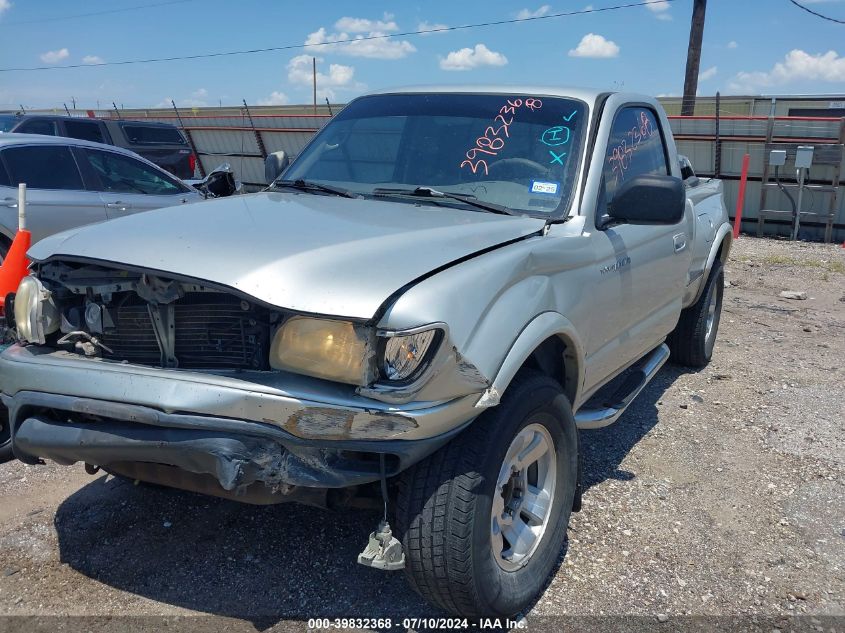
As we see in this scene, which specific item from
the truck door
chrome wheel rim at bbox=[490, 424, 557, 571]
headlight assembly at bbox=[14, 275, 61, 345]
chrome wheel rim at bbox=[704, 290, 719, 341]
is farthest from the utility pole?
headlight assembly at bbox=[14, 275, 61, 345]

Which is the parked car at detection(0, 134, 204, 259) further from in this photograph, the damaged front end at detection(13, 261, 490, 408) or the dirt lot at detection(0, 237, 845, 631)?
the damaged front end at detection(13, 261, 490, 408)

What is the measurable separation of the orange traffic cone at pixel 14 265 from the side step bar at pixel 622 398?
2774 millimetres

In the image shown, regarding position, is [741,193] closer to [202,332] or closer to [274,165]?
[274,165]

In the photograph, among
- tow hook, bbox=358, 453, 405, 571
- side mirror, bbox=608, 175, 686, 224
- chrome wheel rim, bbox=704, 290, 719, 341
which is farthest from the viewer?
chrome wheel rim, bbox=704, 290, 719, 341

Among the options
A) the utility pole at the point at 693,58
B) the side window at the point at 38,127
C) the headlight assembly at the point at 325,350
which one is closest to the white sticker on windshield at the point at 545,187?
the headlight assembly at the point at 325,350

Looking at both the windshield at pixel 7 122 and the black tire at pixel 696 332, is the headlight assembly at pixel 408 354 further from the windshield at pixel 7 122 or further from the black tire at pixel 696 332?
the windshield at pixel 7 122

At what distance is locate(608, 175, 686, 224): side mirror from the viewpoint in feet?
10.7

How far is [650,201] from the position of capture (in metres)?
3.30

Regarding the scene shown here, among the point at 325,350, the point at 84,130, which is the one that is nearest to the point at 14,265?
the point at 325,350

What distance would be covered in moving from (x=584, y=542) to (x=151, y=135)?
13129 millimetres

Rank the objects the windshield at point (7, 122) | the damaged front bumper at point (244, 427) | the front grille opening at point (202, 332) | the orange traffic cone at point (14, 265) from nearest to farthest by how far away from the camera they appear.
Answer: the damaged front bumper at point (244, 427)
the front grille opening at point (202, 332)
the orange traffic cone at point (14, 265)
the windshield at point (7, 122)

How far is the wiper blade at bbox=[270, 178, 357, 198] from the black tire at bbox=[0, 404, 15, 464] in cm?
178

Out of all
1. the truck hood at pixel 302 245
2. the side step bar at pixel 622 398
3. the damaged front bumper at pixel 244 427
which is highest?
the truck hood at pixel 302 245

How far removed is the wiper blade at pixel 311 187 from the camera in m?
3.62
